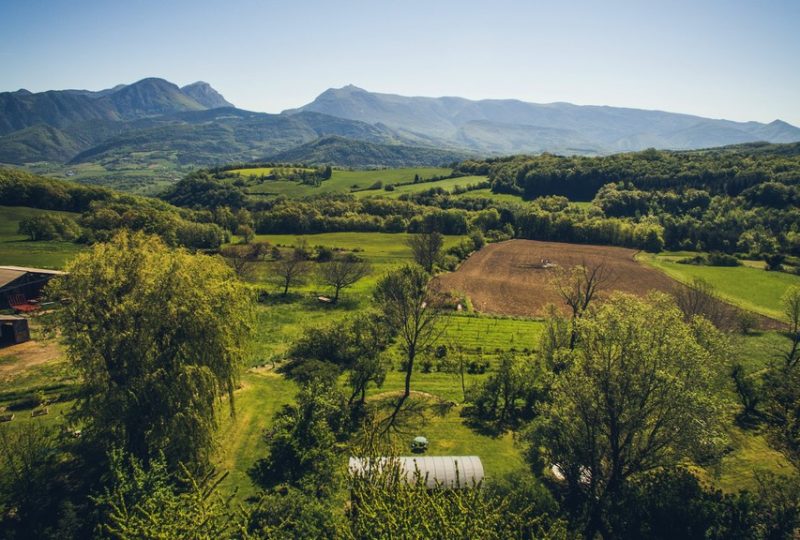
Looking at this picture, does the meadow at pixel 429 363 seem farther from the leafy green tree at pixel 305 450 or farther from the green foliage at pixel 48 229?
the green foliage at pixel 48 229

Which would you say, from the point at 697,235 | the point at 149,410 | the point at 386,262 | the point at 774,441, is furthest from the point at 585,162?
the point at 149,410

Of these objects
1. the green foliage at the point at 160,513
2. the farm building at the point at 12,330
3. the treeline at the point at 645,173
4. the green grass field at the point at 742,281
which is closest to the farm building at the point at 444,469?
the green foliage at the point at 160,513

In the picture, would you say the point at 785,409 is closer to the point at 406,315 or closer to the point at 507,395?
the point at 507,395

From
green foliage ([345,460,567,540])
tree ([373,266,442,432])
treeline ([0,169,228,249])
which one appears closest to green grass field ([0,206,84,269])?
treeline ([0,169,228,249])

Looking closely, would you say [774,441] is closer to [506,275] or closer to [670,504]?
[670,504]

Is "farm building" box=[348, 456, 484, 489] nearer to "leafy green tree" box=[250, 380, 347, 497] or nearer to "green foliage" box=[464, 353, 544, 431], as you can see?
"leafy green tree" box=[250, 380, 347, 497]
